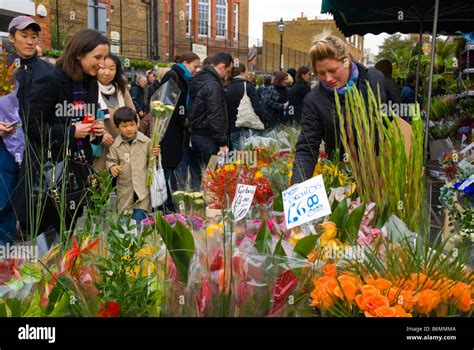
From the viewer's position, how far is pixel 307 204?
1.53 meters

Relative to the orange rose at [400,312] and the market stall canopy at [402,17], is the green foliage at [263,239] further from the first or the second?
the market stall canopy at [402,17]

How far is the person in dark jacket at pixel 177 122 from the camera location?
16.4 ft

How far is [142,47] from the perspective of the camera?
29.6ft

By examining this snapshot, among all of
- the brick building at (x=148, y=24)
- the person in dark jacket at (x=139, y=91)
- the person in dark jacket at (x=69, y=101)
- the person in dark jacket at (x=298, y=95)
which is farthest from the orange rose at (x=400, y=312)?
the person in dark jacket at (x=139, y=91)

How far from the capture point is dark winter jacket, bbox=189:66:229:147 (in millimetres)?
5035

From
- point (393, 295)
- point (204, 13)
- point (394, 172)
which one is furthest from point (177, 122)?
point (393, 295)

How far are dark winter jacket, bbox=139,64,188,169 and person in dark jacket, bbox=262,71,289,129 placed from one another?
2.37 metres

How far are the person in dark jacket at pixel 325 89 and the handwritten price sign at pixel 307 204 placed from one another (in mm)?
812

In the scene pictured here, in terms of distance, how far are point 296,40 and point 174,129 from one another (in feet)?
8.75

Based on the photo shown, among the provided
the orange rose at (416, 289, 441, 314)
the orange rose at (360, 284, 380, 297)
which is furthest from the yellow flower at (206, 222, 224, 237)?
the orange rose at (416, 289, 441, 314)

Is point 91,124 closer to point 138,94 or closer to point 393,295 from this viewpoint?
point 393,295
